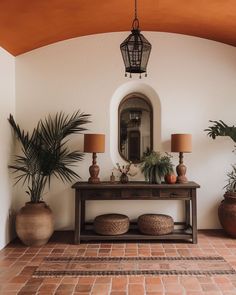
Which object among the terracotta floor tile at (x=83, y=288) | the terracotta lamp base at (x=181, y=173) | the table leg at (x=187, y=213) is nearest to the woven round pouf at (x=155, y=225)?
the table leg at (x=187, y=213)

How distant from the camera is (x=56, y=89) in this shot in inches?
216

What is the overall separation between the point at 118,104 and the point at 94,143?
→ 992 millimetres

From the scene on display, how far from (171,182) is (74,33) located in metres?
2.70

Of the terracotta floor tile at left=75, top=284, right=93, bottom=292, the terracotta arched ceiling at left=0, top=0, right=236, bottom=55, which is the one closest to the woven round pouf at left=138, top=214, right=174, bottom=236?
the terracotta floor tile at left=75, top=284, right=93, bottom=292

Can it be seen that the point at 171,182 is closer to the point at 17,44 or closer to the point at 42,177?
the point at 42,177

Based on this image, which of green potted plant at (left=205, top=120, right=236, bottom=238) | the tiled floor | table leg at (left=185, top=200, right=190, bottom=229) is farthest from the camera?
table leg at (left=185, top=200, right=190, bottom=229)

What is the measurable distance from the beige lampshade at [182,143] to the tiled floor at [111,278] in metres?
1.36

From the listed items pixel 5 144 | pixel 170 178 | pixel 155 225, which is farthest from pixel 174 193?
pixel 5 144

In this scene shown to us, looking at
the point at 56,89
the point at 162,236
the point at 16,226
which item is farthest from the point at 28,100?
the point at 162,236

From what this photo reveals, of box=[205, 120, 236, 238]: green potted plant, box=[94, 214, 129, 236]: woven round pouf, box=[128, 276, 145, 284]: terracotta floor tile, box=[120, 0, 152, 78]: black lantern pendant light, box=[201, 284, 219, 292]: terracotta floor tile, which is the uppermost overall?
box=[120, 0, 152, 78]: black lantern pendant light

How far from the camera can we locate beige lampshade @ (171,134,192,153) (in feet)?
16.8

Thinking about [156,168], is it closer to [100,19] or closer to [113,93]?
[113,93]

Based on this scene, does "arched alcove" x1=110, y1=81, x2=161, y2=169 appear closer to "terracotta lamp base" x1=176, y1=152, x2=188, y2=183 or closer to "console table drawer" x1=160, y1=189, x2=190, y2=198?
"terracotta lamp base" x1=176, y1=152, x2=188, y2=183

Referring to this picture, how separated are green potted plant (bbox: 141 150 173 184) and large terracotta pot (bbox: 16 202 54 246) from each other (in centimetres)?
157
